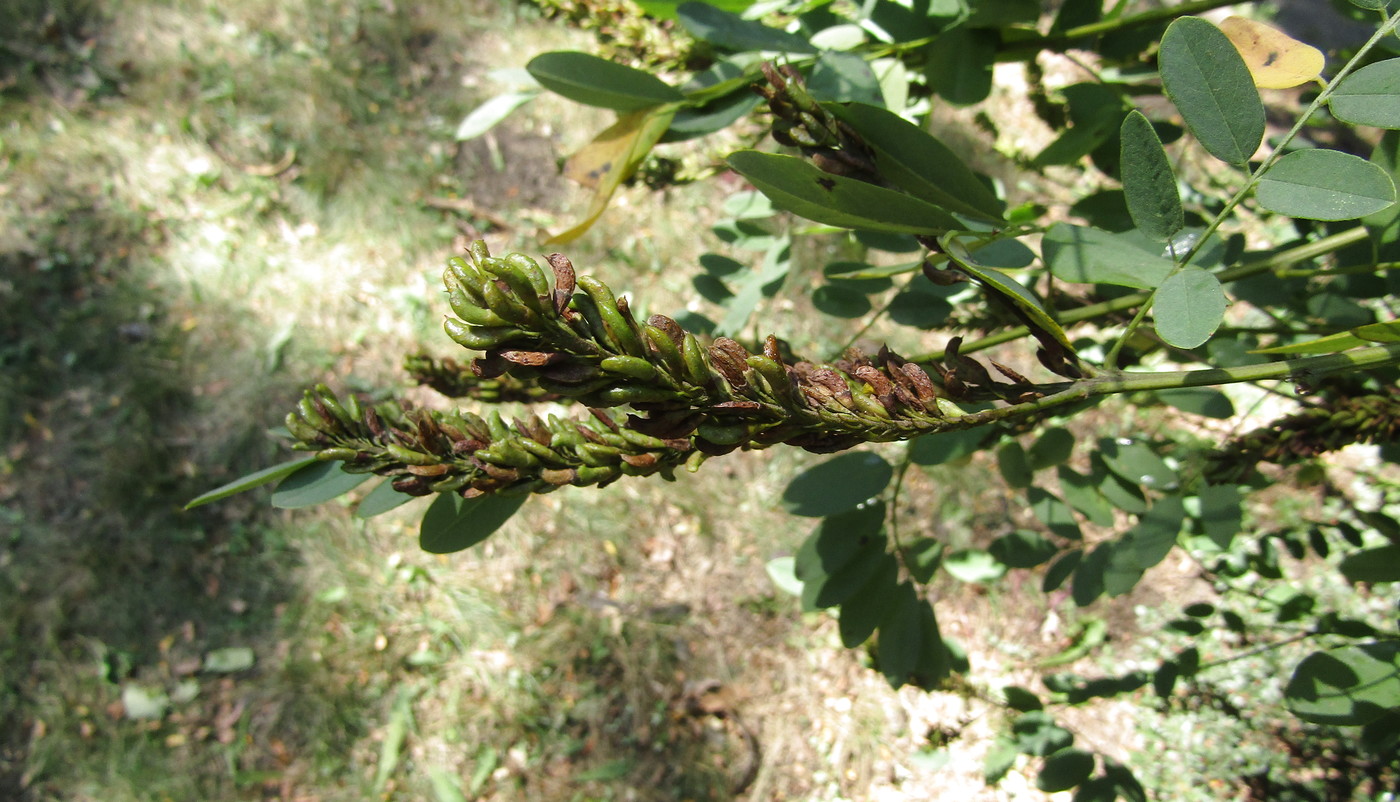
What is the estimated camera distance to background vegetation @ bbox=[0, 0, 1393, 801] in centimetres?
287

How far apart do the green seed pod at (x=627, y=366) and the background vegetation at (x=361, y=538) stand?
186 cm

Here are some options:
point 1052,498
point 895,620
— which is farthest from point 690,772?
point 1052,498

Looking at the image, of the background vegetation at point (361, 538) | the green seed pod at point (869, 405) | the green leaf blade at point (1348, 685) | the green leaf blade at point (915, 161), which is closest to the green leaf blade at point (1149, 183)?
the green leaf blade at point (915, 161)

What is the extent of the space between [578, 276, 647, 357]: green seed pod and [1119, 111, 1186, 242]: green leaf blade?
0.54 metres

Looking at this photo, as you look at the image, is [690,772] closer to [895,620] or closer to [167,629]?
[895,620]

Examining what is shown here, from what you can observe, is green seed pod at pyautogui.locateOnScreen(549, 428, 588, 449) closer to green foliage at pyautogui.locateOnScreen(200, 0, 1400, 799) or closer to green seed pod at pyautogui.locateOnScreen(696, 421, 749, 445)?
green foliage at pyautogui.locateOnScreen(200, 0, 1400, 799)

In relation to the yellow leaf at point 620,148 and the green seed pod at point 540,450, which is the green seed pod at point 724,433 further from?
the yellow leaf at point 620,148

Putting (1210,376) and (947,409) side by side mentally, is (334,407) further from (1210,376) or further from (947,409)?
(1210,376)

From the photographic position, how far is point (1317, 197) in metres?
0.84

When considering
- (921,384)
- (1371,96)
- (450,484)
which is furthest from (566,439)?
(1371,96)

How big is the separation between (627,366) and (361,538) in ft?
10.4

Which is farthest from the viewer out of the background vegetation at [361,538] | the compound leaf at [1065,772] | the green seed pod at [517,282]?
the background vegetation at [361,538]

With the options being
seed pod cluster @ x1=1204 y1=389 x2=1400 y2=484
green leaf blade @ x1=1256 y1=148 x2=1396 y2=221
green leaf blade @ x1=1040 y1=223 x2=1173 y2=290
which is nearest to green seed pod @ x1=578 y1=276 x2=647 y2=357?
green leaf blade @ x1=1040 y1=223 x2=1173 y2=290

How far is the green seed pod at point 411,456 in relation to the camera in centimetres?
84
